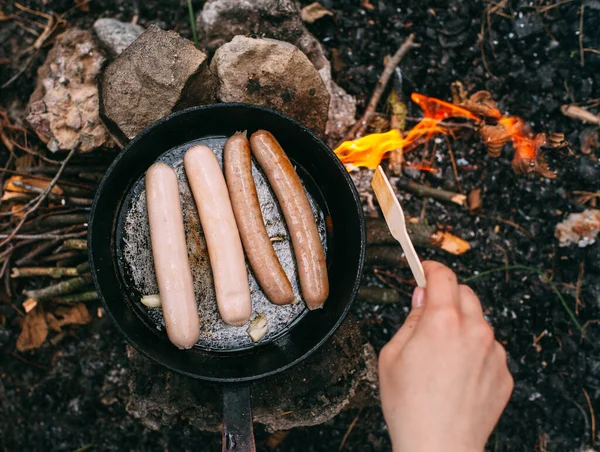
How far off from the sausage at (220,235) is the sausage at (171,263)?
0.17 m

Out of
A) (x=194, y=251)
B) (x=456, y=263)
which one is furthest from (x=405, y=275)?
(x=194, y=251)

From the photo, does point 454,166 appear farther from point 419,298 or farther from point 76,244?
point 76,244

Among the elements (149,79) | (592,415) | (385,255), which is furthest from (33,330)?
(592,415)

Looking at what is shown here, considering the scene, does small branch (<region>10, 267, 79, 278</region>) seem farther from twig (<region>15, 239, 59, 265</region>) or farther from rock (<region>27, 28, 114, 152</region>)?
rock (<region>27, 28, 114, 152</region>)

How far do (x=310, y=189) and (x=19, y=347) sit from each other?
261 centimetres

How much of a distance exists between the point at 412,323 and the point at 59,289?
2613 mm

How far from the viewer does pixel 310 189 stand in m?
3.70

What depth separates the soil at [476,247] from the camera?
3930 mm

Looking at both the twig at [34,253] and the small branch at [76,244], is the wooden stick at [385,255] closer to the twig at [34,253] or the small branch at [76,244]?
the small branch at [76,244]

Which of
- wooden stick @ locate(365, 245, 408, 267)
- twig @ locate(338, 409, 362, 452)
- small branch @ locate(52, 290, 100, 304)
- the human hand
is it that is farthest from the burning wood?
small branch @ locate(52, 290, 100, 304)

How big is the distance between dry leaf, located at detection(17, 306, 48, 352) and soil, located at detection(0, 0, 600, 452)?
0.13 metres

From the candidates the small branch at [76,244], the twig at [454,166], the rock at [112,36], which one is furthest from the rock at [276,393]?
the rock at [112,36]

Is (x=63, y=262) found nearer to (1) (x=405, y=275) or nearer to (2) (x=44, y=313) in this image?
(2) (x=44, y=313)

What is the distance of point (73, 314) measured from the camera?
153 inches
